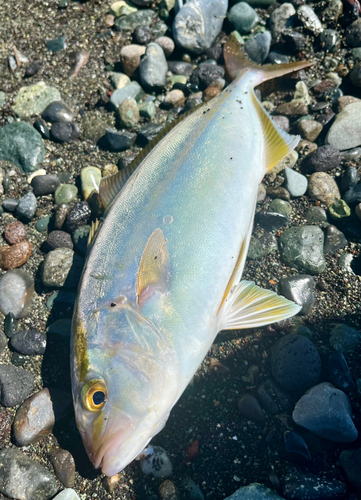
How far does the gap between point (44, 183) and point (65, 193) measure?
198 millimetres

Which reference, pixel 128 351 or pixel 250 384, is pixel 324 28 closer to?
pixel 250 384

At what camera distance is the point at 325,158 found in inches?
124

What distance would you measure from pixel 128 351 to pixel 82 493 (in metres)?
1.21

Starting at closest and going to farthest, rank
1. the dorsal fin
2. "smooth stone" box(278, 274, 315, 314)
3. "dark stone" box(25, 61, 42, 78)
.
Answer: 1. the dorsal fin
2. "smooth stone" box(278, 274, 315, 314)
3. "dark stone" box(25, 61, 42, 78)

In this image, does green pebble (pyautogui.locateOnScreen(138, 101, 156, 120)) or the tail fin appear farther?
green pebble (pyautogui.locateOnScreen(138, 101, 156, 120))

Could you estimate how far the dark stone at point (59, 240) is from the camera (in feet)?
9.85

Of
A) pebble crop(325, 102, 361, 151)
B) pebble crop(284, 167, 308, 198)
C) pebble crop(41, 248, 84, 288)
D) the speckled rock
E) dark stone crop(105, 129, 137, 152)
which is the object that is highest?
dark stone crop(105, 129, 137, 152)

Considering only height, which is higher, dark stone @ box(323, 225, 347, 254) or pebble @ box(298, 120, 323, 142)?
pebble @ box(298, 120, 323, 142)

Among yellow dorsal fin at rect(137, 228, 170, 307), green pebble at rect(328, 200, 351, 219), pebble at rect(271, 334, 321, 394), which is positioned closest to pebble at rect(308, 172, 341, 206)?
green pebble at rect(328, 200, 351, 219)

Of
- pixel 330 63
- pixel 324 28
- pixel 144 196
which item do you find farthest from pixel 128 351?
pixel 324 28

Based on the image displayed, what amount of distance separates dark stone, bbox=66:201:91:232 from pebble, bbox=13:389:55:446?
1.31 meters

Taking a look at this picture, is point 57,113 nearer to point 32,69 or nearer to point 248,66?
point 32,69

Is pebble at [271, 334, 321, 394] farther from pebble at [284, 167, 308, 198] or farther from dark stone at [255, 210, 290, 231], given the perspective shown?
pebble at [284, 167, 308, 198]

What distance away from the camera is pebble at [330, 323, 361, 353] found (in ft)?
8.62
